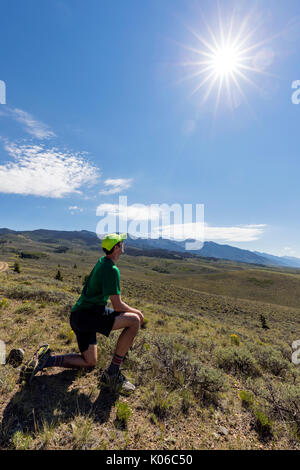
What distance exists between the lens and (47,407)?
3.04 meters

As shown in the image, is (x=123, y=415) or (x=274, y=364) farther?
(x=274, y=364)

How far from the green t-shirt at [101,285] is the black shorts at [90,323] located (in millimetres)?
116

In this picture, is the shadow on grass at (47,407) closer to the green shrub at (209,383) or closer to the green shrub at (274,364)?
the green shrub at (209,383)

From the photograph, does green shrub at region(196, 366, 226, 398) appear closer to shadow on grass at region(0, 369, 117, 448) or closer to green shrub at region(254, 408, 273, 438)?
green shrub at region(254, 408, 273, 438)

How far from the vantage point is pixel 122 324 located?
12.3ft

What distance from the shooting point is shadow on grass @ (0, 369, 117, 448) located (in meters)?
2.65

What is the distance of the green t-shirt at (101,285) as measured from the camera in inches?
141

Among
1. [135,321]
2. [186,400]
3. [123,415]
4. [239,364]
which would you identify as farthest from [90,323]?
[239,364]

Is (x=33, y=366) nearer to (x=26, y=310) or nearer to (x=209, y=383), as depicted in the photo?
(x=209, y=383)

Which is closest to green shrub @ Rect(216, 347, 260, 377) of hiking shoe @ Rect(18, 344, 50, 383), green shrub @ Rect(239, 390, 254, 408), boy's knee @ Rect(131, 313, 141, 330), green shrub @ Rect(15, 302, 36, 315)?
green shrub @ Rect(239, 390, 254, 408)

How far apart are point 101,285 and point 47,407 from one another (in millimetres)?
1965

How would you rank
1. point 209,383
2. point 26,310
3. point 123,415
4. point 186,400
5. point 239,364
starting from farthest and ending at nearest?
point 26,310, point 239,364, point 209,383, point 186,400, point 123,415

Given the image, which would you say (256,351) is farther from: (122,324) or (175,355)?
(122,324)
